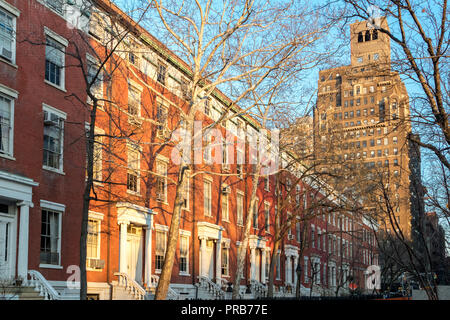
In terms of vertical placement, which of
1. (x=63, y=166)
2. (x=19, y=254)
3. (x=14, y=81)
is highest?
(x=14, y=81)

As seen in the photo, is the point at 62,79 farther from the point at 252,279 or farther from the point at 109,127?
the point at 252,279

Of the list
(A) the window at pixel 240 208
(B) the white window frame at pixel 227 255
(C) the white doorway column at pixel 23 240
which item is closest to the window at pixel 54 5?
(C) the white doorway column at pixel 23 240

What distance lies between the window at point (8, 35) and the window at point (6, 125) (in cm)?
167

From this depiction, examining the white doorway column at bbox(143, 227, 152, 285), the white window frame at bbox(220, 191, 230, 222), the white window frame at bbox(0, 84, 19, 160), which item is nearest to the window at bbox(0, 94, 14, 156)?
the white window frame at bbox(0, 84, 19, 160)

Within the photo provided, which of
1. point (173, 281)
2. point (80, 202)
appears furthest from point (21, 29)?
point (173, 281)

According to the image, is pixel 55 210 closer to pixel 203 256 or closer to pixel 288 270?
pixel 203 256

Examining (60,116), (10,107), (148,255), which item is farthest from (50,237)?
(148,255)

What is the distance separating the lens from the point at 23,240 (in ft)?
67.6

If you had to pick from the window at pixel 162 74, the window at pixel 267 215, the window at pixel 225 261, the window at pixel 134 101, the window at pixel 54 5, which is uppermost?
the window at pixel 54 5

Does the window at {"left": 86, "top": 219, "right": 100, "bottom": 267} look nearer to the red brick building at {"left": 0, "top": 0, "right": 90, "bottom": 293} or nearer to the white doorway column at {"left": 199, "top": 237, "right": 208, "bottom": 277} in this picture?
the red brick building at {"left": 0, "top": 0, "right": 90, "bottom": 293}

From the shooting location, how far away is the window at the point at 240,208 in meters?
43.2

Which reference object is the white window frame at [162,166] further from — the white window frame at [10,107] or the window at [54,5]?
the white window frame at [10,107]
